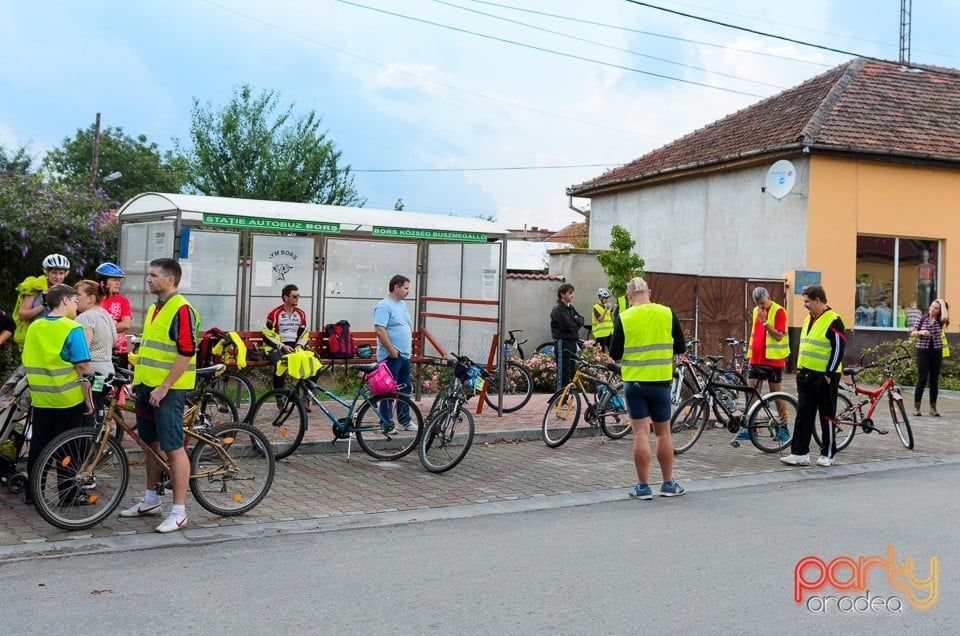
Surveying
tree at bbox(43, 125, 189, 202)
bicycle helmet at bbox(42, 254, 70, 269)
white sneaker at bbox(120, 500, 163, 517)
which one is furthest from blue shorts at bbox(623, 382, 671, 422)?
tree at bbox(43, 125, 189, 202)

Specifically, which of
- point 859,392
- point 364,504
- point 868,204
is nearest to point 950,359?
point 868,204

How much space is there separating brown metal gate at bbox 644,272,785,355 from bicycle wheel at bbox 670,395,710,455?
822 cm

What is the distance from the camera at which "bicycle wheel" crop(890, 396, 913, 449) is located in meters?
11.8

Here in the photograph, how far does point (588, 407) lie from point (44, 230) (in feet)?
29.9

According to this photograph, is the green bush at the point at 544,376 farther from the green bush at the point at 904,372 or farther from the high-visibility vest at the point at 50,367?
the high-visibility vest at the point at 50,367

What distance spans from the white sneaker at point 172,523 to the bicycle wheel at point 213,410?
6.61 feet

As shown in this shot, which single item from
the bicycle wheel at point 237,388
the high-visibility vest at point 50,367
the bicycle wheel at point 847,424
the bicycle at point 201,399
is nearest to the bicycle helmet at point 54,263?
the bicycle at point 201,399

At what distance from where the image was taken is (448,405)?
977 cm

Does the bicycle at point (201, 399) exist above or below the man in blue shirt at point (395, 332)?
below

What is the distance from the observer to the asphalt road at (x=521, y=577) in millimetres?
4953

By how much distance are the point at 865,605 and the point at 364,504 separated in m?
4.13

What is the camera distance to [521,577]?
5855 millimetres

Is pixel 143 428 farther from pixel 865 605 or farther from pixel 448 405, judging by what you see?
pixel 865 605

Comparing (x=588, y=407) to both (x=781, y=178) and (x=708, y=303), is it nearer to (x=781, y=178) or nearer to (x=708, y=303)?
(x=708, y=303)
